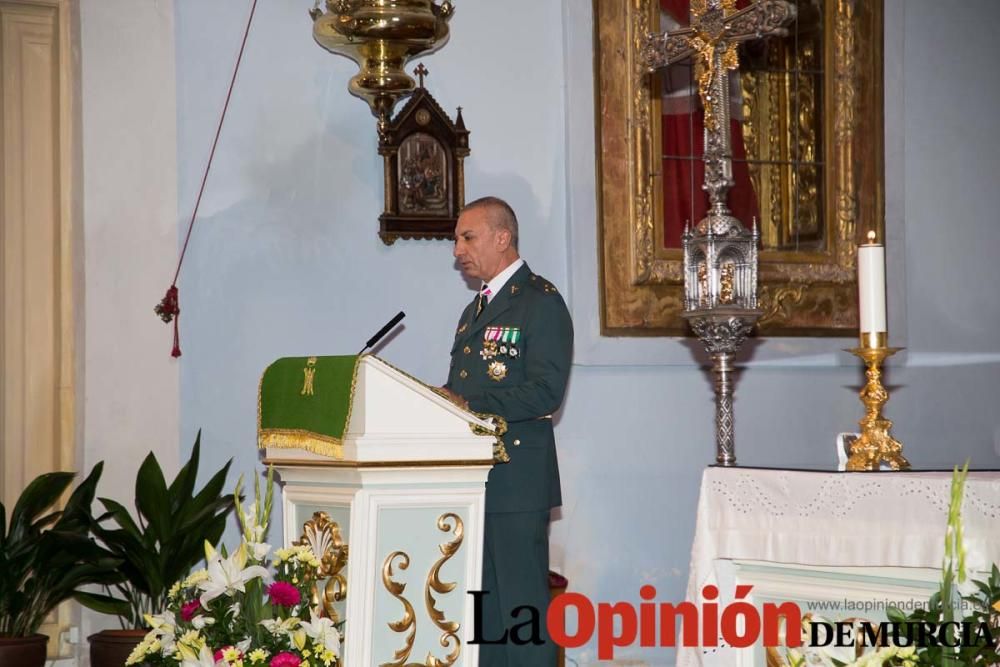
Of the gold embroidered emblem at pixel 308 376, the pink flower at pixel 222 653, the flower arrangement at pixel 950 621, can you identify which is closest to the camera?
the flower arrangement at pixel 950 621

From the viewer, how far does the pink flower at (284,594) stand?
147 inches

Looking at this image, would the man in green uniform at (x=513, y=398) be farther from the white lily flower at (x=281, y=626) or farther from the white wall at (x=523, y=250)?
the white wall at (x=523, y=250)

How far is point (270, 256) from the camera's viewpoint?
18.1ft

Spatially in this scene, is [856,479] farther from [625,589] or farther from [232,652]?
[625,589]

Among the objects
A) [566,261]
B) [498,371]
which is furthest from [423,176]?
[498,371]

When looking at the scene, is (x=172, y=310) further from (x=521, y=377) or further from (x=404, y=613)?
(x=404, y=613)

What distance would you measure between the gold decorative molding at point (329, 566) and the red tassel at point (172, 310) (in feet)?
5.15

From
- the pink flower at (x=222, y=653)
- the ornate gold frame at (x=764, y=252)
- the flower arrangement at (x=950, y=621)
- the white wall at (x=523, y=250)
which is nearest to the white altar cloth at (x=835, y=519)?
the flower arrangement at (x=950, y=621)

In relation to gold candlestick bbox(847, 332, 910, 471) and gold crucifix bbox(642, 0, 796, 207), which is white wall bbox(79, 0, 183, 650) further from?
gold candlestick bbox(847, 332, 910, 471)

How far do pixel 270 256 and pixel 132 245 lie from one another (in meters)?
0.57

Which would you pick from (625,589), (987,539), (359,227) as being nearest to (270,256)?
(359,227)

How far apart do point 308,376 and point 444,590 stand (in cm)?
79

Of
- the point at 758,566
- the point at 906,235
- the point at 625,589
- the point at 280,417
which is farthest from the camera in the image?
the point at 906,235

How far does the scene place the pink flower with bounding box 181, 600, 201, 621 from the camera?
384 centimetres
